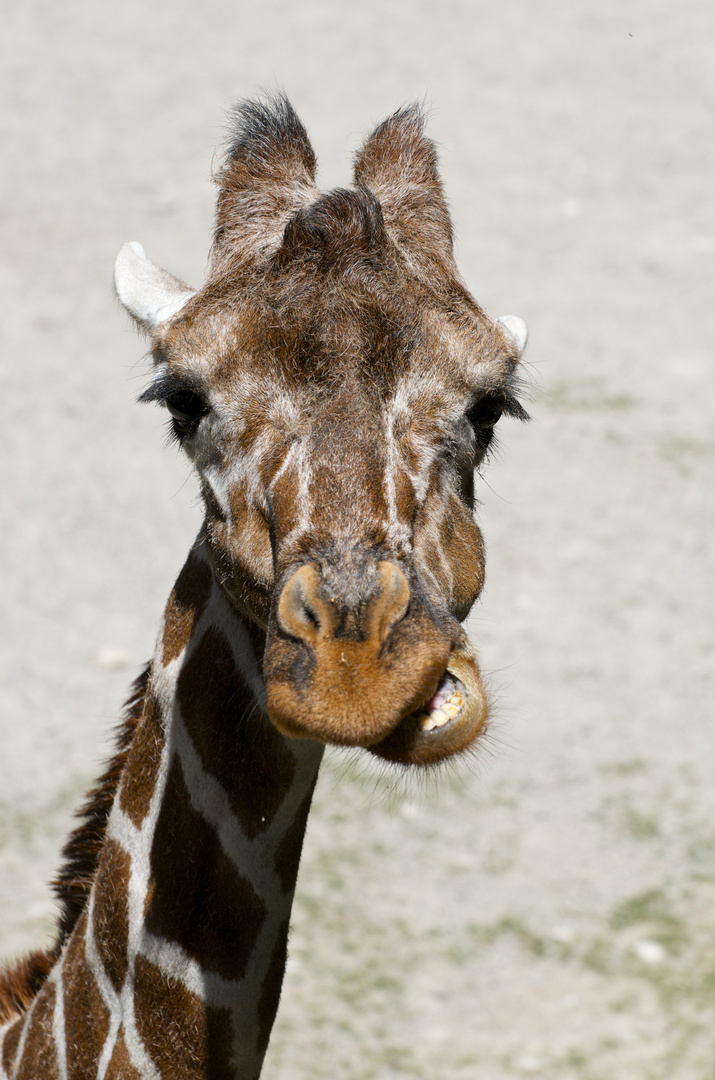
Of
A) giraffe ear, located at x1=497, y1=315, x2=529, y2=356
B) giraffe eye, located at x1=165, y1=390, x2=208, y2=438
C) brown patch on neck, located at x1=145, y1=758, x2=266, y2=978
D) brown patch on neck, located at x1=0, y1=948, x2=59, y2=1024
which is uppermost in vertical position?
giraffe ear, located at x1=497, y1=315, x2=529, y2=356

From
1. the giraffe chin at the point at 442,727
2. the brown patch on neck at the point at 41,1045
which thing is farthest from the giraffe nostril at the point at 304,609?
the brown patch on neck at the point at 41,1045

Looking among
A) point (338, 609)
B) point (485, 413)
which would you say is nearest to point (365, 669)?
point (338, 609)

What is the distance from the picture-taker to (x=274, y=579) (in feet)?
10.3

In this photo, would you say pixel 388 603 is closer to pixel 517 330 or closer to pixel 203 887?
pixel 203 887

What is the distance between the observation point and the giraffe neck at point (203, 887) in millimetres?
3459

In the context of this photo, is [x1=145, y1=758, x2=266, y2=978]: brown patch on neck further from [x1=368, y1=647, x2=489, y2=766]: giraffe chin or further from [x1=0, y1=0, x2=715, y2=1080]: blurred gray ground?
[x1=0, y1=0, x2=715, y2=1080]: blurred gray ground

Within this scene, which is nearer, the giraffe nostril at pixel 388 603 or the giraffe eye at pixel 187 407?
the giraffe nostril at pixel 388 603

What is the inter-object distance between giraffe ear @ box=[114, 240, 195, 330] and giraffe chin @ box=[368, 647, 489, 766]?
1.41 metres

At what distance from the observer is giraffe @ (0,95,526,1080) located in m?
2.91

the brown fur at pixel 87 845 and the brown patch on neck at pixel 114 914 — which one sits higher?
the brown fur at pixel 87 845

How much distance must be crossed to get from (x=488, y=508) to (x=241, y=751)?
7.29 m

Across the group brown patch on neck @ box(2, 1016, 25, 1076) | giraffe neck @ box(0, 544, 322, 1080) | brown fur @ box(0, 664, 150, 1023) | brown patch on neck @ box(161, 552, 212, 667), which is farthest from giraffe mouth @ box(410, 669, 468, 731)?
brown patch on neck @ box(2, 1016, 25, 1076)

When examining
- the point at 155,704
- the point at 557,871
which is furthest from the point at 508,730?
the point at 155,704

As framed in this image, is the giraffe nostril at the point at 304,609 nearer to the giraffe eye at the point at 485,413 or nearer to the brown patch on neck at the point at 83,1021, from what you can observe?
the giraffe eye at the point at 485,413
